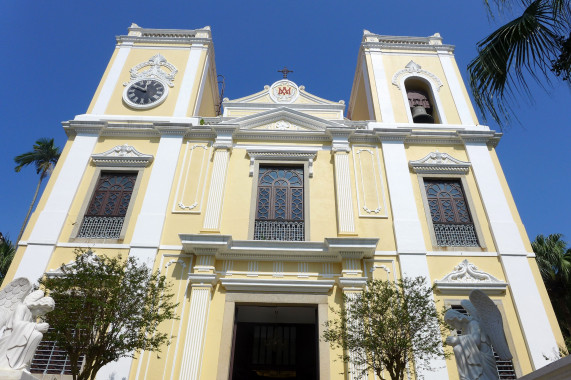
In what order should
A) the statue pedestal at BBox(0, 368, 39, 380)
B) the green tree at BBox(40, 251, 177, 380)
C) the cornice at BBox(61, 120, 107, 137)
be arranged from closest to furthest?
the statue pedestal at BBox(0, 368, 39, 380) → the green tree at BBox(40, 251, 177, 380) → the cornice at BBox(61, 120, 107, 137)

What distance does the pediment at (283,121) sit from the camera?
38.7ft

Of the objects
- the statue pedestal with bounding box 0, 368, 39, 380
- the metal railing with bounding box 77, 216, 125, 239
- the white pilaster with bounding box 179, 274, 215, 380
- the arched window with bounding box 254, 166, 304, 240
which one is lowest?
the statue pedestal with bounding box 0, 368, 39, 380

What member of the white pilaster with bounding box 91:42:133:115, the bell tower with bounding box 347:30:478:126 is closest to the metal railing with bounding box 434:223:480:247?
the bell tower with bounding box 347:30:478:126

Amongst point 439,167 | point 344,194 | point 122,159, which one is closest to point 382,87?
point 439,167

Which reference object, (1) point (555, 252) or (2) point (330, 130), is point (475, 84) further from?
(1) point (555, 252)

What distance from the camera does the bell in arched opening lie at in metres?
12.8

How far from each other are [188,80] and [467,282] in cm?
989

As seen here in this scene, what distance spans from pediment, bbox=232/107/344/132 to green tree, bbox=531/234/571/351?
1090 cm

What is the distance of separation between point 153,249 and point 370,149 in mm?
6318

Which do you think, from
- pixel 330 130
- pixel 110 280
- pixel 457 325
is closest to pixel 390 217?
pixel 330 130

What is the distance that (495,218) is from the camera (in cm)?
998

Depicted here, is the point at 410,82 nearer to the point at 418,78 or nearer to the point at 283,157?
the point at 418,78

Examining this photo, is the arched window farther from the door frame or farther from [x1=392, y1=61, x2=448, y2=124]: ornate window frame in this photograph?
[x1=392, y1=61, x2=448, y2=124]: ornate window frame

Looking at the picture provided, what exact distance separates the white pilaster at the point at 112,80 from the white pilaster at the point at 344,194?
7.17 m
